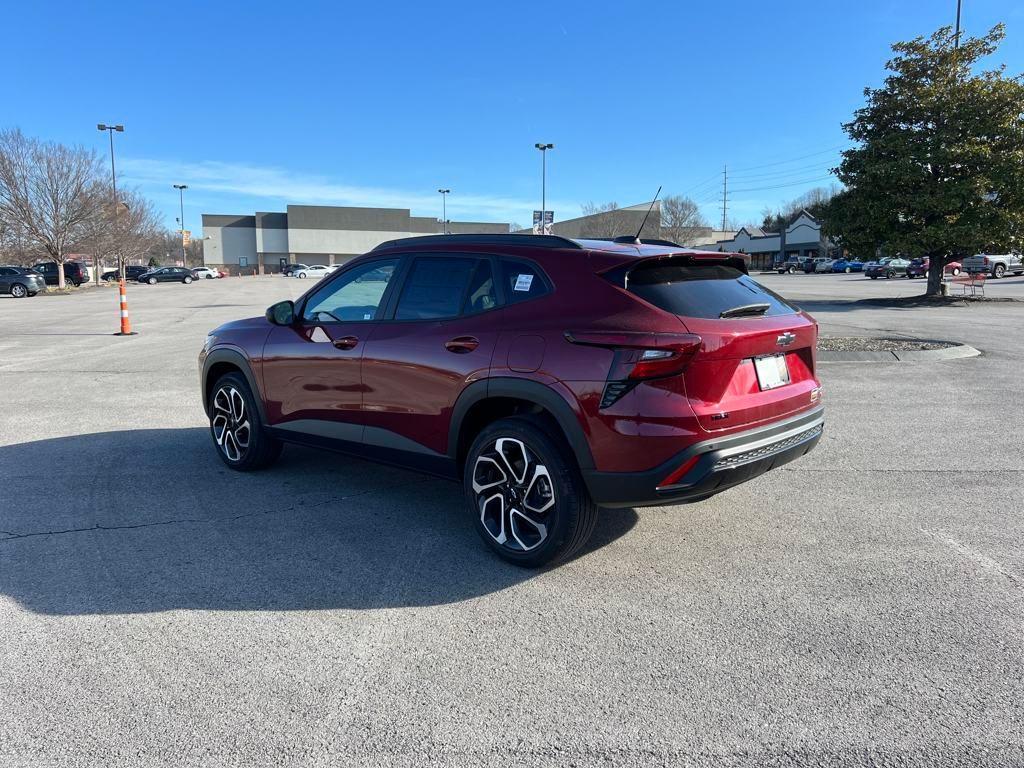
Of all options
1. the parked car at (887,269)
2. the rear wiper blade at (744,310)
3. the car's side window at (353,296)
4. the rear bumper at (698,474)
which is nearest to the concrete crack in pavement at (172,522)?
the car's side window at (353,296)

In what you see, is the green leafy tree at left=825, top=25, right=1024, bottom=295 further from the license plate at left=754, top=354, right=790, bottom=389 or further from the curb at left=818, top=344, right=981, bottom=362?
the license plate at left=754, top=354, right=790, bottom=389

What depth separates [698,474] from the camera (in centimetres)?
345

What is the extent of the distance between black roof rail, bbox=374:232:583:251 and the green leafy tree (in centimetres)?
2203

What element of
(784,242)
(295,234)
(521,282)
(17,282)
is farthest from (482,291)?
(295,234)

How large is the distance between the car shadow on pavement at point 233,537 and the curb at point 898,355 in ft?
27.0

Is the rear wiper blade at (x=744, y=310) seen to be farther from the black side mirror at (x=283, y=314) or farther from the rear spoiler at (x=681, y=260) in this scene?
the black side mirror at (x=283, y=314)

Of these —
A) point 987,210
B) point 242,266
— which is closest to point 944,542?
point 987,210

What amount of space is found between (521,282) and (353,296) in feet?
4.83

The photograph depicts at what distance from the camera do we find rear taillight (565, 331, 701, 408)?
11.2ft

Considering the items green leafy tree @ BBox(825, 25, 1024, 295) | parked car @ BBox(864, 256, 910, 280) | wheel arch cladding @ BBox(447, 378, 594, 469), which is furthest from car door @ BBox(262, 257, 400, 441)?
parked car @ BBox(864, 256, 910, 280)

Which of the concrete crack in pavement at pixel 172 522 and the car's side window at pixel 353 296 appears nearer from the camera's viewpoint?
the concrete crack in pavement at pixel 172 522

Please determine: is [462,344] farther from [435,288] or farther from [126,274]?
[126,274]

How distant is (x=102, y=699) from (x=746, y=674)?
2523 mm

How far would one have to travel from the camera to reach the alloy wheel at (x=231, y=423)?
18.7 ft
